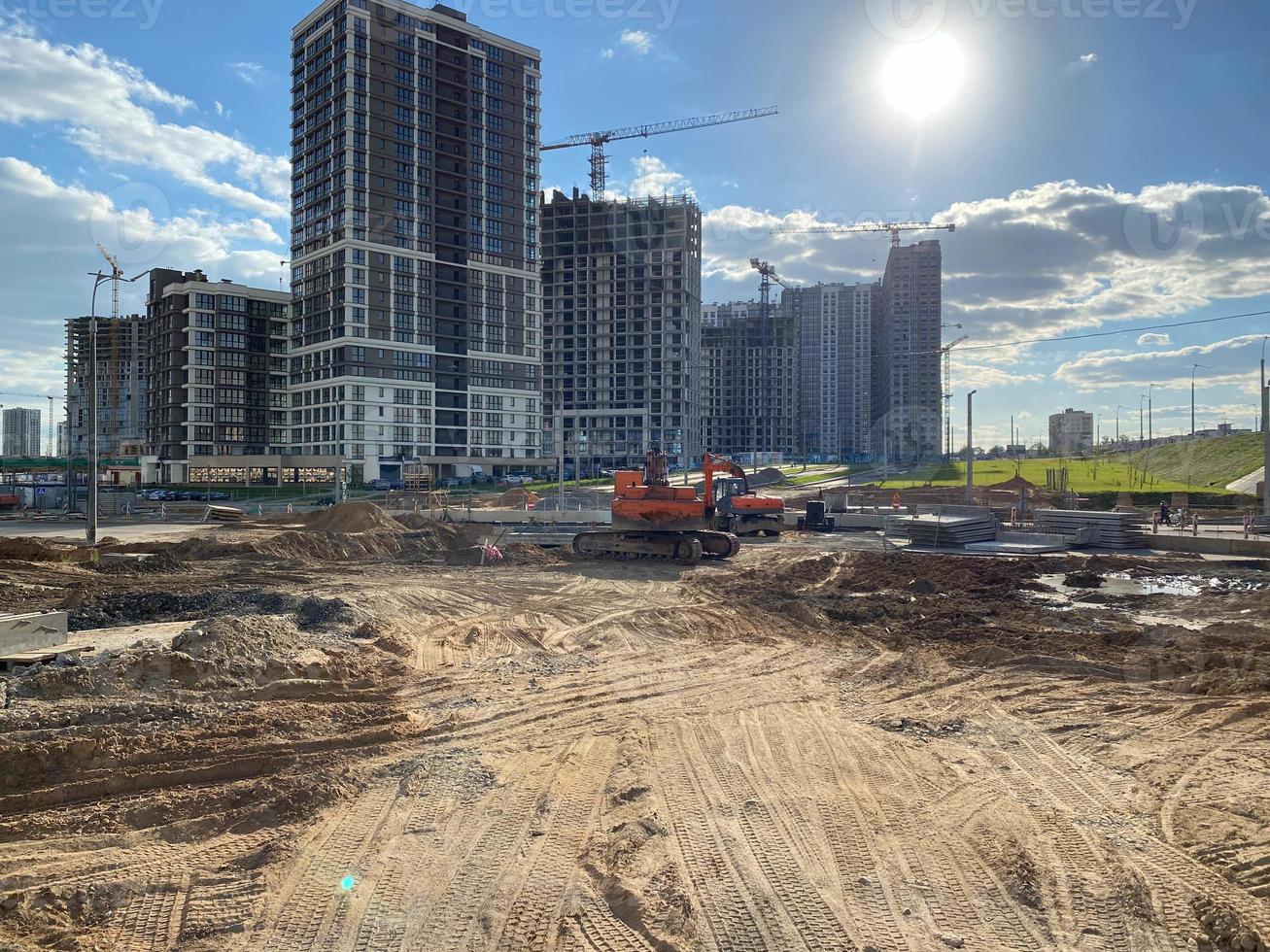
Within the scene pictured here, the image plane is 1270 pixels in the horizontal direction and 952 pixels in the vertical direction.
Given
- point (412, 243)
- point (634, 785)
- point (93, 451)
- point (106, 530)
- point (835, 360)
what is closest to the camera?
point (634, 785)

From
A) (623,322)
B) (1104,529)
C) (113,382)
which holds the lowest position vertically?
(1104,529)

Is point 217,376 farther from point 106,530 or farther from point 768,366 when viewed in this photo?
point 768,366

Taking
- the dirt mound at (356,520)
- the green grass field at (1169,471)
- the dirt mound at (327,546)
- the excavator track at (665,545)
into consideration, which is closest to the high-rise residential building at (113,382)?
the dirt mound at (356,520)

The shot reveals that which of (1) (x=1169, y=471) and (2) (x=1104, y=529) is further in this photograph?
(1) (x=1169, y=471)

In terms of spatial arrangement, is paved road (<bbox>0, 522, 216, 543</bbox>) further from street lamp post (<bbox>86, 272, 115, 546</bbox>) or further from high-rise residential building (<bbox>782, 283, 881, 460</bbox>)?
high-rise residential building (<bbox>782, 283, 881, 460</bbox>)

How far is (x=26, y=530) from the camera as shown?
36188 mm

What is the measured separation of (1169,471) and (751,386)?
337ft

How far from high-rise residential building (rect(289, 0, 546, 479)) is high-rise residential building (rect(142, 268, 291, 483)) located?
866cm

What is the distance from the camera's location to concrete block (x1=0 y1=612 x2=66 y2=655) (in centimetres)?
1053

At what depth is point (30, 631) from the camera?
10.9 meters

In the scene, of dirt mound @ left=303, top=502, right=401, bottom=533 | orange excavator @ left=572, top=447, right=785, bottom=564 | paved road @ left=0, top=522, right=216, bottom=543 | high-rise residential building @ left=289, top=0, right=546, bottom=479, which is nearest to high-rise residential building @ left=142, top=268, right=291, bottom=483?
high-rise residential building @ left=289, top=0, right=546, bottom=479

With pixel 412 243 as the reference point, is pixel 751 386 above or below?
below

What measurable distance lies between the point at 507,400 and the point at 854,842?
86752 millimetres

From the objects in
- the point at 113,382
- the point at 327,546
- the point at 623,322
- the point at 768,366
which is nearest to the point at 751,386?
the point at 768,366
